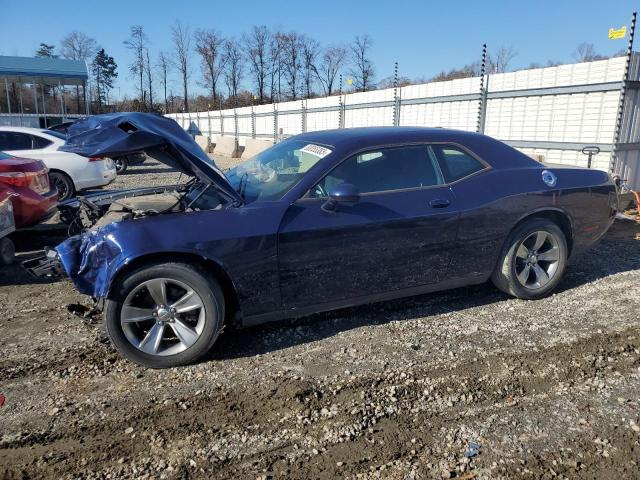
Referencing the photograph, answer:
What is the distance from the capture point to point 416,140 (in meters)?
4.13

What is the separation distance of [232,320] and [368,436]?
1.40 metres

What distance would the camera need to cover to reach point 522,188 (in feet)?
14.2

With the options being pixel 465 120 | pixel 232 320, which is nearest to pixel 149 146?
pixel 232 320

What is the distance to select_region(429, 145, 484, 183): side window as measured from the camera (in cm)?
415

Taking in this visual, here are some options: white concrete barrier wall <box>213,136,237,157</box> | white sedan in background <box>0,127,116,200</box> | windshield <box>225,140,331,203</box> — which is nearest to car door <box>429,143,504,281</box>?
windshield <box>225,140,331,203</box>

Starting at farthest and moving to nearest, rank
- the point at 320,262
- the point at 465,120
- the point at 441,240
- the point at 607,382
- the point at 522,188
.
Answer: the point at 465,120, the point at 522,188, the point at 441,240, the point at 320,262, the point at 607,382

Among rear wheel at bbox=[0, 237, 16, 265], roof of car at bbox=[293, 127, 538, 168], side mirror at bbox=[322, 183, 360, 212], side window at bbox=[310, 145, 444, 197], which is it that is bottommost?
rear wheel at bbox=[0, 237, 16, 265]

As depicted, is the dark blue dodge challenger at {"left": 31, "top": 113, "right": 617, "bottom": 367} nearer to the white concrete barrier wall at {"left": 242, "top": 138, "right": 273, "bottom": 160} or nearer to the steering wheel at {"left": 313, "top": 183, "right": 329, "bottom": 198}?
the steering wheel at {"left": 313, "top": 183, "right": 329, "bottom": 198}

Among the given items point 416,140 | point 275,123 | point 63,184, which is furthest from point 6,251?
point 275,123

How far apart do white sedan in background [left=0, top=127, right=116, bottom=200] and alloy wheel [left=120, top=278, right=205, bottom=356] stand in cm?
765

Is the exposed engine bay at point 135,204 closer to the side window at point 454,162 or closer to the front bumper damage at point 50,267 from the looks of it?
the front bumper damage at point 50,267

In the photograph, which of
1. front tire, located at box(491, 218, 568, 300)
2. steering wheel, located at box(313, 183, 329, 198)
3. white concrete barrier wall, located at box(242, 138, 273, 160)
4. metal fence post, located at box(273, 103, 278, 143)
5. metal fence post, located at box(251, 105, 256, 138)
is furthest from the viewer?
metal fence post, located at box(251, 105, 256, 138)

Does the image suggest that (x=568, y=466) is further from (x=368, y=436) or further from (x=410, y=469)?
(x=368, y=436)

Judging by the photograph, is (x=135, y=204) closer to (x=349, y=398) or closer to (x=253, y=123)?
(x=349, y=398)
